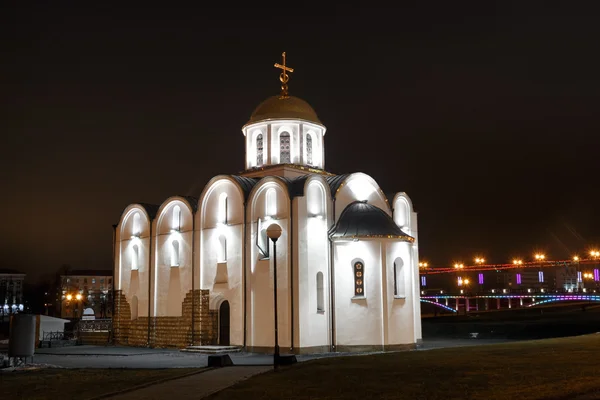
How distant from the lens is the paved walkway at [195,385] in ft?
45.0

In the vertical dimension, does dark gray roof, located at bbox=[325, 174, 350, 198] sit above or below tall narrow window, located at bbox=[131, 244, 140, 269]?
above

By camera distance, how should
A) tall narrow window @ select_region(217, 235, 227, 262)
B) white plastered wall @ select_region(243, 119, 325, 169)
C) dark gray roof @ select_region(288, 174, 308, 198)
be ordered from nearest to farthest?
dark gray roof @ select_region(288, 174, 308, 198) < tall narrow window @ select_region(217, 235, 227, 262) < white plastered wall @ select_region(243, 119, 325, 169)

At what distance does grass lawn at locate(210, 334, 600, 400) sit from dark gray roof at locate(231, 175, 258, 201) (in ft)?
35.6

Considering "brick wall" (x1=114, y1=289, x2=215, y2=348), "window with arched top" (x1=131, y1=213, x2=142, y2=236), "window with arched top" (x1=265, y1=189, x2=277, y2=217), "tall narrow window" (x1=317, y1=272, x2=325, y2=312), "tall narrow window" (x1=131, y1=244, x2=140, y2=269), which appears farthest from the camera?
"tall narrow window" (x1=131, y1=244, x2=140, y2=269)

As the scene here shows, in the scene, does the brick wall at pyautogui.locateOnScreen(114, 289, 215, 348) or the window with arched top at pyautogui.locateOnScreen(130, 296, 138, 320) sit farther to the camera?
the window with arched top at pyautogui.locateOnScreen(130, 296, 138, 320)

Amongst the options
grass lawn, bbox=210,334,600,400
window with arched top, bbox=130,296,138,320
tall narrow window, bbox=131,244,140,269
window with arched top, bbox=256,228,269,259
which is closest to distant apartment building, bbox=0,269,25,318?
tall narrow window, bbox=131,244,140,269

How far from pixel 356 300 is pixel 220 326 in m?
6.56

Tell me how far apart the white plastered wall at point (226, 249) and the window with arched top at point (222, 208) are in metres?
0.05

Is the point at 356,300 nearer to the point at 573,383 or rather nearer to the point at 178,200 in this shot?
the point at 178,200

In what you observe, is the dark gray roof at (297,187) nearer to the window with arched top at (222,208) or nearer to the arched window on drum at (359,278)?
the window with arched top at (222,208)

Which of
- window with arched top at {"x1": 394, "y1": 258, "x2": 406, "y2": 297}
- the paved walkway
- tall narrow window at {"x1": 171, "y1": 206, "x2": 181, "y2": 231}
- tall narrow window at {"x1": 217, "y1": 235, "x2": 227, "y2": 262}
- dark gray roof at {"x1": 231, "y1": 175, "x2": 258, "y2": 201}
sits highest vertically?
dark gray roof at {"x1": 231, "y1": 175, "x2": 258, "y2": 201}

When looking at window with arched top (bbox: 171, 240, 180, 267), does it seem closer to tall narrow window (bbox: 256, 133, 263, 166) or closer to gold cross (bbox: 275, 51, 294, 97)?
tall narrow window (bbox: 256, 133, 263, 166)

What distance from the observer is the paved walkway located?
13.7m

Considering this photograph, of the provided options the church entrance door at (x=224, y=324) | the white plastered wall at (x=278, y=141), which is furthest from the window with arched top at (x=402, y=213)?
the church entrance door at (x=224, y=324)
